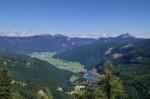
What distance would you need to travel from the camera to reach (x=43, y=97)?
8938cm

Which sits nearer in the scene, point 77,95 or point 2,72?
point 2,72

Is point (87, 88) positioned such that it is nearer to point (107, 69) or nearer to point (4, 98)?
point (107, 69)

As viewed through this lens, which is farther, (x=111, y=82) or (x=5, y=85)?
(x=111, y=82)

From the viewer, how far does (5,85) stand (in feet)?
206

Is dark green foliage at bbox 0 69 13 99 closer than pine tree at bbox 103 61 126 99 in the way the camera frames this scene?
Yes

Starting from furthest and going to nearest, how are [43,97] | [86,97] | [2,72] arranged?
[43,97] < [86,97] < [2,72]

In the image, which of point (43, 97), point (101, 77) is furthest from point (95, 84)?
point (43, 97)

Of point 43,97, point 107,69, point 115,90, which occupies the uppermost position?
point 107,69

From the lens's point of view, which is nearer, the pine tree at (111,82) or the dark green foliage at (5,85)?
the dark green foliage at (5,85)

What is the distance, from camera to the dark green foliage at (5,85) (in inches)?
2453

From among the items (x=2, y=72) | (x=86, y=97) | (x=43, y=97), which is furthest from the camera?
(x=43, y=97)

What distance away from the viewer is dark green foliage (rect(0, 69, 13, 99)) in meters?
62.3

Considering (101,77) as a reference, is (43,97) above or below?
below

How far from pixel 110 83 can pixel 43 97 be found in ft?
94.9
